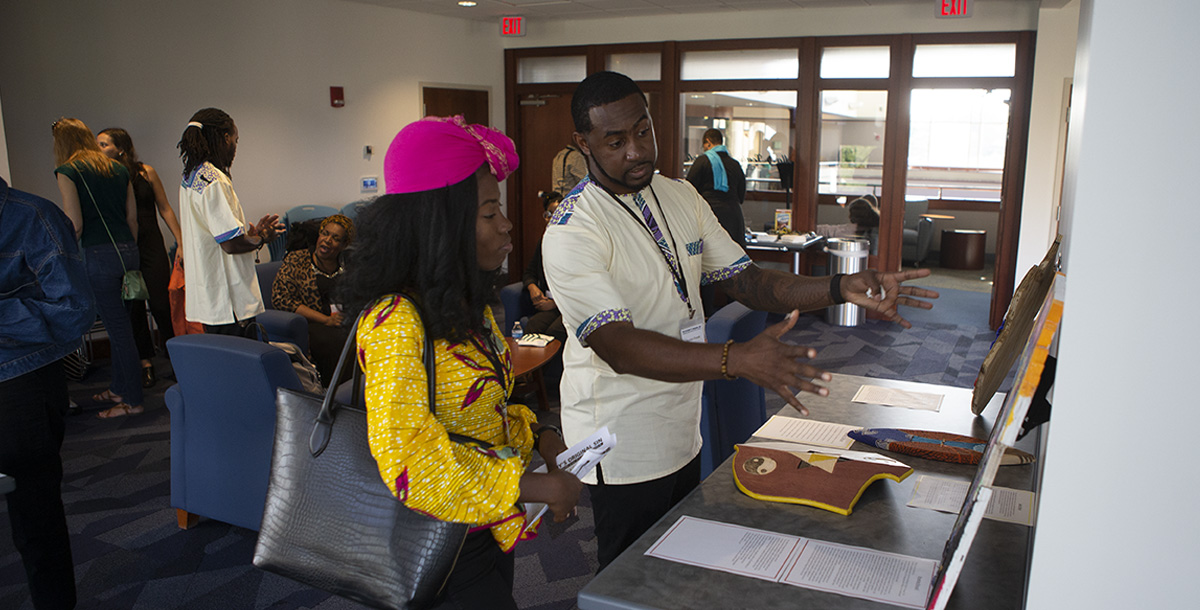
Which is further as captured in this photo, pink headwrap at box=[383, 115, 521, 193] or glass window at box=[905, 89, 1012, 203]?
glass window at box=[905, 89, 1012, 203]

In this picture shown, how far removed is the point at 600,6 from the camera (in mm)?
7738

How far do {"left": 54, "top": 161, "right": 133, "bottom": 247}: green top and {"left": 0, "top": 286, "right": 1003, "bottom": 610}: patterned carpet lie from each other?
107cm

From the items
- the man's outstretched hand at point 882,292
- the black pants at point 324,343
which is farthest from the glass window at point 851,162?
the man's outstretched hand at point 882,292

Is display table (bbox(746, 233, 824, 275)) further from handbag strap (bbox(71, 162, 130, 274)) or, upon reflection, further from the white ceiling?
handbag strap (bbox(71, 162, 130, 274))

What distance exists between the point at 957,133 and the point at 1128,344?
741 cm

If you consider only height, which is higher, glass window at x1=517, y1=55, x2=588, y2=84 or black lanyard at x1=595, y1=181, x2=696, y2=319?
glass window at x1=517, y1=55, x2=588, y2=84

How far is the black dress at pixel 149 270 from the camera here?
538cm

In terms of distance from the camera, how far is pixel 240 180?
680 cm

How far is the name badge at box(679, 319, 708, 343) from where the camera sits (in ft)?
5.95

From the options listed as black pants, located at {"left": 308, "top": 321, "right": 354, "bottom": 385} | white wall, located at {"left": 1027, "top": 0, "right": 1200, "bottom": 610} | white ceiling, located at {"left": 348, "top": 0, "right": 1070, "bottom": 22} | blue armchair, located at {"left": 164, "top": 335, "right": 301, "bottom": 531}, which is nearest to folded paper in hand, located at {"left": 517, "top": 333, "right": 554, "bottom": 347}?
black pants, located at {"left": 308, "top": 321, "right": 354, "bottom": 385}

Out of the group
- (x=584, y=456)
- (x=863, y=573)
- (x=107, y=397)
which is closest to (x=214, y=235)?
(x=107, y=397)

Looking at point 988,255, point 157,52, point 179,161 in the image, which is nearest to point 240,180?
point 179,161

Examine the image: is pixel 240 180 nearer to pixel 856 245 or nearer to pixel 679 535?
pixel 856 245

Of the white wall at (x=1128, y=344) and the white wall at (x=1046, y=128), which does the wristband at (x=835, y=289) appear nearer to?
the white wall at (x=1128, y=344)
